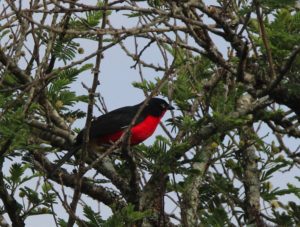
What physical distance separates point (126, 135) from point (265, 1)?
3.85 feet

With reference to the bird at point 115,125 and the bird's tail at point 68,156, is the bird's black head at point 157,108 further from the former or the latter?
the bird's tail at point 68,156

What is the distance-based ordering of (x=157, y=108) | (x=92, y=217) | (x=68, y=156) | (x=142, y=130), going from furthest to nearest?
(x=157, y=108) < (x=142, y=130) < (x=68, y=156) < (x=92, y=217)

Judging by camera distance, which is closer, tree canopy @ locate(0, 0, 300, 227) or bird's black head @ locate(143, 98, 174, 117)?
tree canopy @ locate(0, 0, 300, 227)

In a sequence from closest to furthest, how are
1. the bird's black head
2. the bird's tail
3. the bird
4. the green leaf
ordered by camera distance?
the green leaf < the bird's tail < the bird < the bird's black head

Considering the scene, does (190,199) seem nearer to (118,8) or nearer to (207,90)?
(207,90)

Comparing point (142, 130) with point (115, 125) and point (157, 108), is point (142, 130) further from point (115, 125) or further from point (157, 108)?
point (157, 108)

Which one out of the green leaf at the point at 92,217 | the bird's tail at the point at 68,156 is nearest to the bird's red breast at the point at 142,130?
the bird's tail at the point at 68,156

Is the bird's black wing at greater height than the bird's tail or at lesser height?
greater

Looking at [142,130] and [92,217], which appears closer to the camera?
[92,217]

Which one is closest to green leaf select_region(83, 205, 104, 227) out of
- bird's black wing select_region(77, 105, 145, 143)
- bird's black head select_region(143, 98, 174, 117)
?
bird's black wing select_region(77, 105, 145, 143)

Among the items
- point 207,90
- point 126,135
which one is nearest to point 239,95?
point 207,90

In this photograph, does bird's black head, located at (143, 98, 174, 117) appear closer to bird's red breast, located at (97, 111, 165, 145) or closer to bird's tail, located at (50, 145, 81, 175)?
bird's red breast, located at (97, 111, 165, 145)

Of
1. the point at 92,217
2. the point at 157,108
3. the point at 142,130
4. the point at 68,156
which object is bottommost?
the point at 92,217

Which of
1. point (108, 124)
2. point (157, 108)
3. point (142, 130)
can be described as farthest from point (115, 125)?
point (157, 108)
